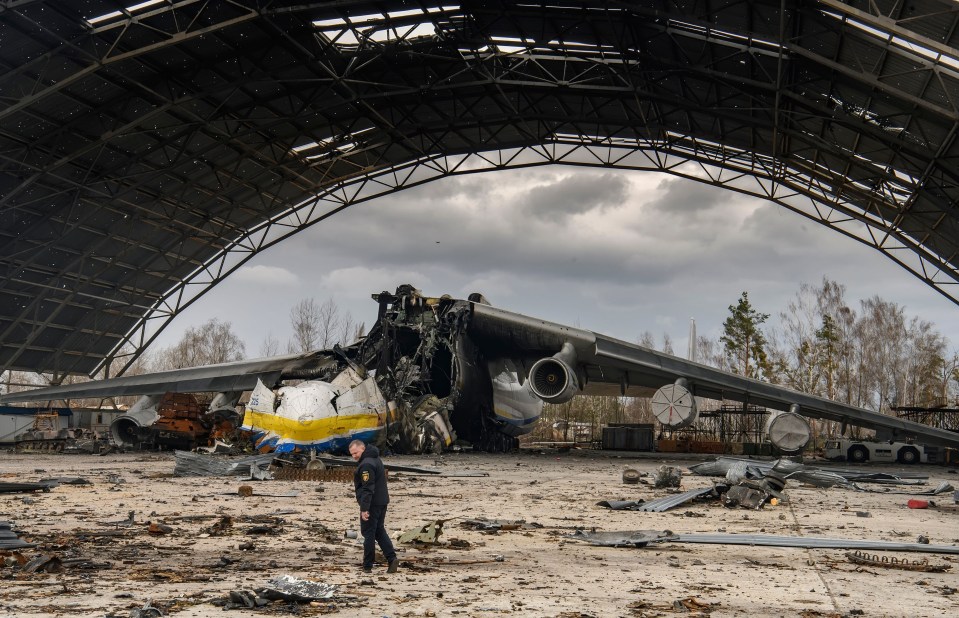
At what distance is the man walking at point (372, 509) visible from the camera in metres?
7.13

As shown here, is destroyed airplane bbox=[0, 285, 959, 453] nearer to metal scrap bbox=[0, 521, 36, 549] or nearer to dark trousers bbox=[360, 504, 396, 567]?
metal scrap bbox=[0, 521, 36, 549]

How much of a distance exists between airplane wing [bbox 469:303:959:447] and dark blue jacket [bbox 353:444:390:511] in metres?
15.2

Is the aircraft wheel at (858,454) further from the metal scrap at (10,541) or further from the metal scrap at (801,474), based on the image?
the metal scrap at (10,541)

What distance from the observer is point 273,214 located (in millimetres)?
37375

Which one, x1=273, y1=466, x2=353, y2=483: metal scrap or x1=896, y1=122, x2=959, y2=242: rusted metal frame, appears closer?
x1=273, y1=466, x2=353, y2=483: metal scrap

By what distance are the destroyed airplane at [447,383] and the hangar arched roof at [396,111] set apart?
7.14 m

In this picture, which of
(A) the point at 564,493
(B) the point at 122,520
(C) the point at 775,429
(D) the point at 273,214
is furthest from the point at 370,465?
(D) the point at 273,214

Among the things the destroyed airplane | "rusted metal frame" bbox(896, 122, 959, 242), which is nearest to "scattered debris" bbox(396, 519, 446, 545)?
the destroyed airplane

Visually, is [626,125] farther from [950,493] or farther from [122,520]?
[122,520]

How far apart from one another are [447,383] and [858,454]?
52.5 ft

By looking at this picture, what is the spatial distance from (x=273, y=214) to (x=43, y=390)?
483 inches

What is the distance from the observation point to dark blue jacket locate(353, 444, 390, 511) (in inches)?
288

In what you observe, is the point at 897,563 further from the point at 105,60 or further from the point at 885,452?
the point at 885,452

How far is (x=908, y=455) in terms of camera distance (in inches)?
1192
